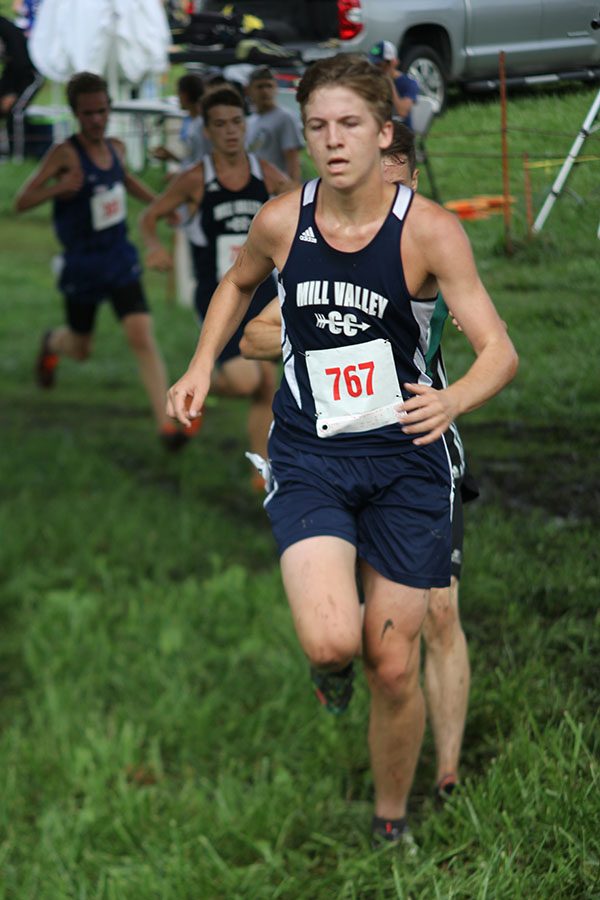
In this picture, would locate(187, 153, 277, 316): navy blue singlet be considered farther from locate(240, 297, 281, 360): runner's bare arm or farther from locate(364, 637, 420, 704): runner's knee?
locate(364, 637, 420, 704): runner's knee

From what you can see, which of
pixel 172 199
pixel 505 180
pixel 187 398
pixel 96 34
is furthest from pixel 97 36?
pixel 187 398

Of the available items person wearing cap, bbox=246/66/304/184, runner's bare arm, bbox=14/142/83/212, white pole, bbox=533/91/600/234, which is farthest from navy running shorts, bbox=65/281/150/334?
white pole, bbox=533/91/600/234

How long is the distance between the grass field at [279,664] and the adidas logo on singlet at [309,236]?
4.33 feet

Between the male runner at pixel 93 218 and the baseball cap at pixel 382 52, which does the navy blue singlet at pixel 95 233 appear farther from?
the baseball cap at pixel 382 52

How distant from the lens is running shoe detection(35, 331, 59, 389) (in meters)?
11.1

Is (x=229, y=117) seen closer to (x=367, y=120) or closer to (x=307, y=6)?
(x=307, y=6)

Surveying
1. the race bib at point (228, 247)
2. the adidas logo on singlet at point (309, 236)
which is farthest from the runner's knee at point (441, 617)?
the race bib at point (228, 247)

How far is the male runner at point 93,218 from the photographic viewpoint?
794cm

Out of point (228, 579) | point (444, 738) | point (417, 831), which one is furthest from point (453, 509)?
point (228, 579)

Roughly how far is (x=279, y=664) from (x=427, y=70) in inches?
157

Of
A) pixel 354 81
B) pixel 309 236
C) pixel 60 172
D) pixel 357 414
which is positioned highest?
pixel 354 81

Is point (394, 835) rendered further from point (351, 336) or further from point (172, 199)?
point (172, 199)

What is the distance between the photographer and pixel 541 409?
5930 millimetres

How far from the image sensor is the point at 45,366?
38.2 ft
